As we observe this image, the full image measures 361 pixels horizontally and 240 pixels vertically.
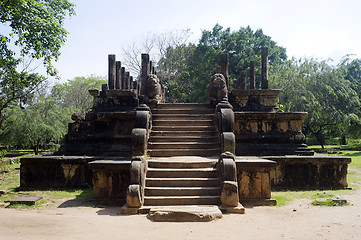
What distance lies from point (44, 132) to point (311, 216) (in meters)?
15.3

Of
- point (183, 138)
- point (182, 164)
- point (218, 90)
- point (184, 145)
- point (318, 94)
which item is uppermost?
point (318, 94)

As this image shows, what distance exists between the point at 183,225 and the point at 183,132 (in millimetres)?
3800

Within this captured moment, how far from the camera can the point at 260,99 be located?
10.3 meters

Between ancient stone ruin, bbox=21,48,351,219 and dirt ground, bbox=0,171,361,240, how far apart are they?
1.61 feet

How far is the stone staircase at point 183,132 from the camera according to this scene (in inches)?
299

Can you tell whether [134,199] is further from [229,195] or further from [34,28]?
[34,28]

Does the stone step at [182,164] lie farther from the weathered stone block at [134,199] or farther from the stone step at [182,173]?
the weathered stone block at [134,199]

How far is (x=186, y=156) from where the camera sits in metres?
7.49

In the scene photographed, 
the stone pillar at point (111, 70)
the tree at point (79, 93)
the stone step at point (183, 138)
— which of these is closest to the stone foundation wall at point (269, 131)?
the stone step at point (183, 138)

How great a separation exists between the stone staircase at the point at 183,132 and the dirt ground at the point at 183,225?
2.16 metres

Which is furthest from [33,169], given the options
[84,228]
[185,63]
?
[185,63]

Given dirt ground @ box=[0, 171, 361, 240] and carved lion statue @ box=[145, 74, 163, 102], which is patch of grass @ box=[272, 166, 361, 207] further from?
carved lion statue @ box=[145, 74, 163, 102]

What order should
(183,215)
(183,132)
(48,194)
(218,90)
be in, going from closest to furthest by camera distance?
(183,215) < (48,194) < (183,132) < (218,90)

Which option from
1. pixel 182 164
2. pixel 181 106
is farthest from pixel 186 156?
pixel 181 106
